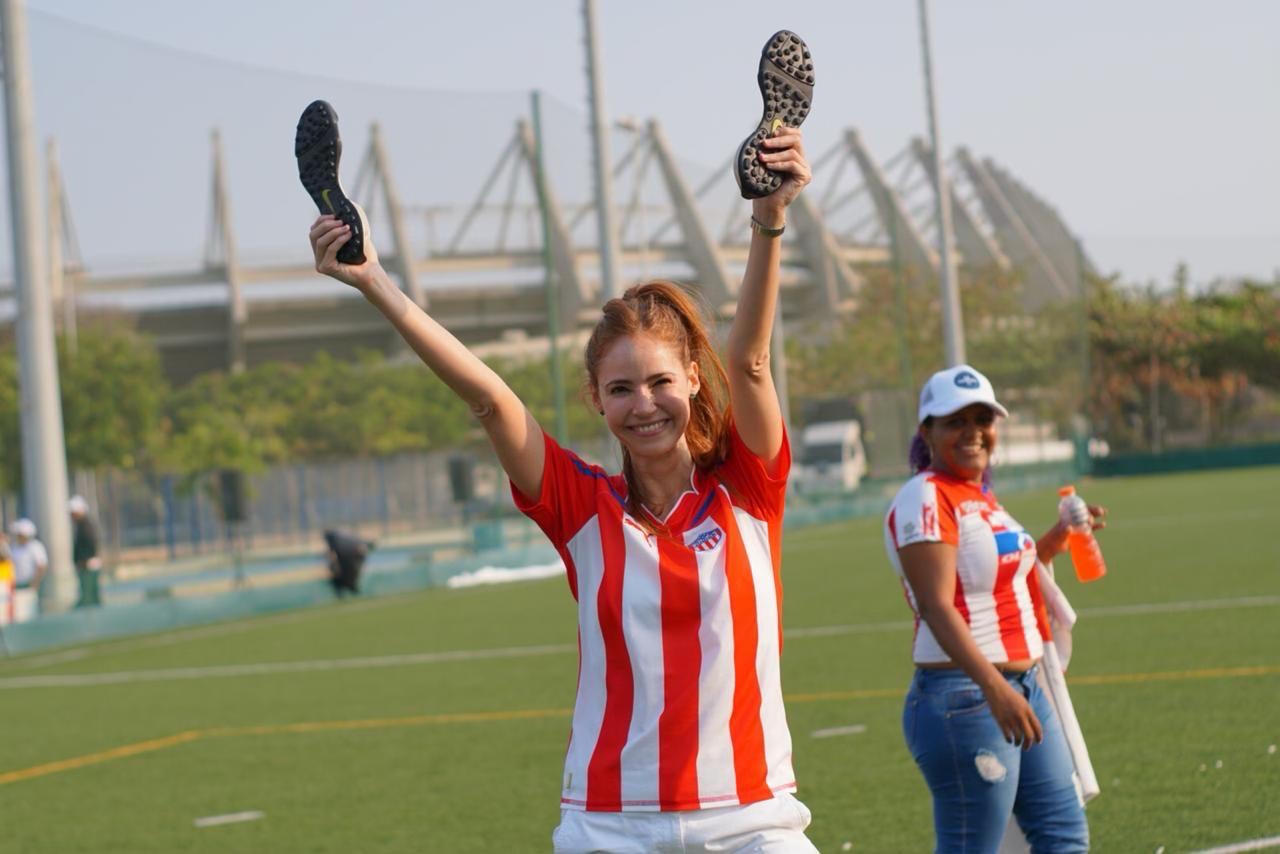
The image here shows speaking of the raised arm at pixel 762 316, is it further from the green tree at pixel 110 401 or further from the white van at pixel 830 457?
the white van at pixel 830 457

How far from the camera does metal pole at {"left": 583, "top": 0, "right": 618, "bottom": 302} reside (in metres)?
28.4

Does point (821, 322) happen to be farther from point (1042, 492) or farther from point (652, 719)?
point (652, 719)

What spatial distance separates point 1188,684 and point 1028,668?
19.5 ft

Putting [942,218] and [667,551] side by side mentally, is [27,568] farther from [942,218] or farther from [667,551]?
[942,218]

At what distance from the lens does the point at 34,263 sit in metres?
22.5

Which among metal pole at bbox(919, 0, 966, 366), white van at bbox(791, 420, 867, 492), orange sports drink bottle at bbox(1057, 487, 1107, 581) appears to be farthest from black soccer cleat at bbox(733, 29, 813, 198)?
white van at bbox(791, 420, 867, 492)

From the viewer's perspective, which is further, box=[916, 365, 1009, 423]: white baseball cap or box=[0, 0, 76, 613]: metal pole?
box=[0, 0, 76, 613]: metal pole

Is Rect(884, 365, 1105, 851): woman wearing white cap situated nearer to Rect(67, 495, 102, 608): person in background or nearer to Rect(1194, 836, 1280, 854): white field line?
Rect(1194, 836, 1280, 854): white field line

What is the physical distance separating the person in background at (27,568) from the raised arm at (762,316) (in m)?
20.2

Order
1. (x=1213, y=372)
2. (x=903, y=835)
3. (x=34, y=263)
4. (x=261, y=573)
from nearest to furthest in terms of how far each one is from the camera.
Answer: (x=903, y=835) → (x=34, y=263) → (x=261, y=573) → (x=1213, y=372)

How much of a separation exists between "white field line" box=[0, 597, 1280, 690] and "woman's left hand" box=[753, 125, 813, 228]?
1219 cm

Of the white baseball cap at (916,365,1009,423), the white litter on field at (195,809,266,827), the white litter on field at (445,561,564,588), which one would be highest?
the white baseball cap at (916,365,1009,423)

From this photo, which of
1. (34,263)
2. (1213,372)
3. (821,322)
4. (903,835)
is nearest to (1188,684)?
(903,835)

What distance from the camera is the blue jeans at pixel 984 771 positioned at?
5023 millimetres
